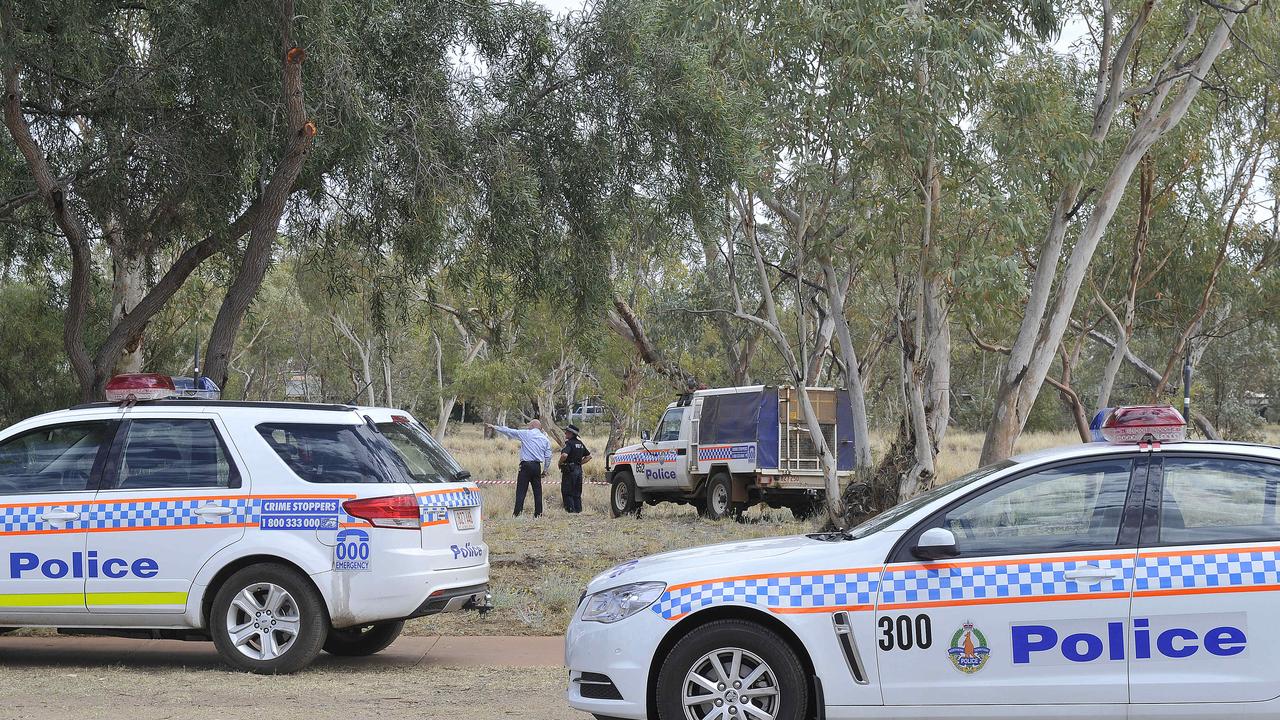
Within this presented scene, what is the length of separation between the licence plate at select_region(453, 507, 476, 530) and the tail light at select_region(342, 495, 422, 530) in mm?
414

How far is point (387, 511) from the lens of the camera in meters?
8.04

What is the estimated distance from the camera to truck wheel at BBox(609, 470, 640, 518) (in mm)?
23047

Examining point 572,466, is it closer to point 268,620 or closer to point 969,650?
point 268,620

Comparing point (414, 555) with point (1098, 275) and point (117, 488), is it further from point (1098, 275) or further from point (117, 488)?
point (1098, 275)

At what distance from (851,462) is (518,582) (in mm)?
9718

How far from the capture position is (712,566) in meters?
5.96

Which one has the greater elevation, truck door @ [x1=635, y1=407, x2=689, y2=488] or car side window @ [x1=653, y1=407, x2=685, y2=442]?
car side window @ [x1=653, y1=407, x2=685, y2=442]

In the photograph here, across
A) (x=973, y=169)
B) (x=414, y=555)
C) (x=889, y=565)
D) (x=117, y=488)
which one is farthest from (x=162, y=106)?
(x=889, y=565)

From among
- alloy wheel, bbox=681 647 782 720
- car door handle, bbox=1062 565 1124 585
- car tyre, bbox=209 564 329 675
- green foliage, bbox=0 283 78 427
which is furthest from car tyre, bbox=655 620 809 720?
green foliage, bbox=0 283 78 427

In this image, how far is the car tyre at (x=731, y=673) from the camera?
18.7ft

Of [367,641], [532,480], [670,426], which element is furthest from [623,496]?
[367,641]

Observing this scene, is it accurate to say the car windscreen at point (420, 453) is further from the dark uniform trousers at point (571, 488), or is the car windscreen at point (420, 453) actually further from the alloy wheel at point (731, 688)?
the dark uniform trousers at point (571, 488)

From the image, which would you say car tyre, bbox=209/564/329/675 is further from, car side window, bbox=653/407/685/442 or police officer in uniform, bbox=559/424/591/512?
car side window, bbox=653/407/685/442

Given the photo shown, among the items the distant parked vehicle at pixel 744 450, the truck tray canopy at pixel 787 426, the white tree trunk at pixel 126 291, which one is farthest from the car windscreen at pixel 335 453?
the truck tray canopy at pixel 787 426
